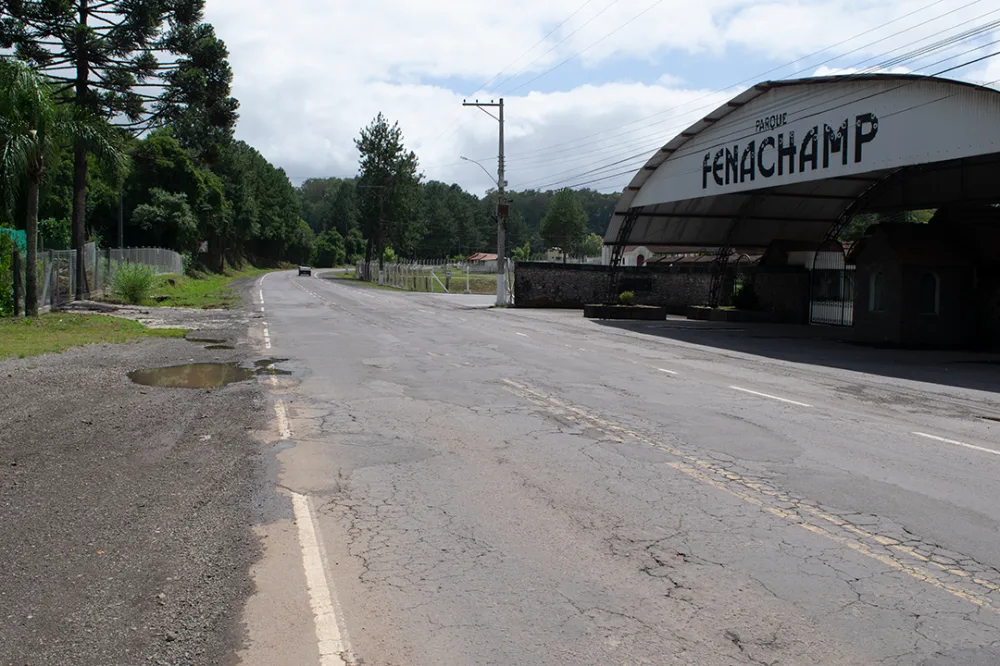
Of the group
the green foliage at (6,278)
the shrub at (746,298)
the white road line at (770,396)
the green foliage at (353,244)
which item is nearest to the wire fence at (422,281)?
the shrub at (746,298)

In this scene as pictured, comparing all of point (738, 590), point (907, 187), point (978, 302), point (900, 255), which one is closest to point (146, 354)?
point (738, 590)

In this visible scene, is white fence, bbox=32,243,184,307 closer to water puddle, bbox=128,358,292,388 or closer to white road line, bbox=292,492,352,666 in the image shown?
water puddle, bbox=128,358,292,388

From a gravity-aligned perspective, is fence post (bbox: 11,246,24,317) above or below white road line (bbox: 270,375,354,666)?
above

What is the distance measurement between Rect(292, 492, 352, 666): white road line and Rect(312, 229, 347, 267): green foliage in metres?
162

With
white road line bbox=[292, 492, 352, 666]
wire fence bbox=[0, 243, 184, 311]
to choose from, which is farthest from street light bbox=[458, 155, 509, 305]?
white road line bbox=[292, 492, 352, 666]

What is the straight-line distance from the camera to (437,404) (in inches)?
442

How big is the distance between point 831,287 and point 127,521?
102ft

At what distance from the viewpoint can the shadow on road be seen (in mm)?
16781

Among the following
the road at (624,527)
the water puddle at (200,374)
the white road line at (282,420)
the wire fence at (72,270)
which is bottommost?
the road at (624,527)

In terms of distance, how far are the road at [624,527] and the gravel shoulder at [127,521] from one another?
12.3 inches

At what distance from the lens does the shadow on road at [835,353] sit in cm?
1678

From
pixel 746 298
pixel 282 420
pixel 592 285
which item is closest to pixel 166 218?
pixel 592 285

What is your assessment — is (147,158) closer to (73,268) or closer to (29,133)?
(73,268)

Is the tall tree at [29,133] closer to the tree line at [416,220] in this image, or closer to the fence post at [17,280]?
the fence post at [17,280]
